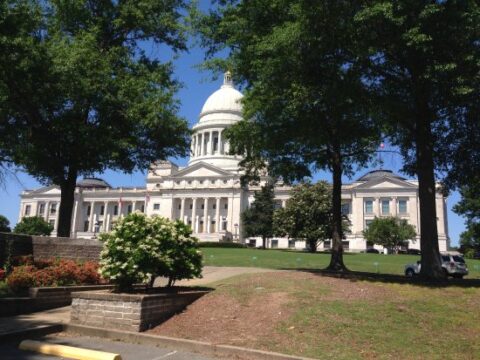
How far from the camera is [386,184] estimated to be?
107 meters

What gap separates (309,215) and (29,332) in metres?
59.7

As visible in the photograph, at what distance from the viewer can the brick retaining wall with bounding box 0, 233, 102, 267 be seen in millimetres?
15510

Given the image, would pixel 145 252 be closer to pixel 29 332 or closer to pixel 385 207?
pixel 29 332

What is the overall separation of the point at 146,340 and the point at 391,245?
79.6 m

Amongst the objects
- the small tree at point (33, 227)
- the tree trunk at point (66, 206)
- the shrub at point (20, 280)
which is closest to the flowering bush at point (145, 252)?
the shrub at point (20, 280)

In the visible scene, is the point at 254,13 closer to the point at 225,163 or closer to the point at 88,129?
the point at 88,129

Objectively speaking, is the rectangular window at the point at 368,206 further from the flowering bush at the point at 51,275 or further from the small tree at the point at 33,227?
the flowering bush at the point at 51,275

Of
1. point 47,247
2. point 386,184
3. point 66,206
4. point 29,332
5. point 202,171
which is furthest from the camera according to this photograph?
point 202,171

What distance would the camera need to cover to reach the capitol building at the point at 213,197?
10519 centimetres

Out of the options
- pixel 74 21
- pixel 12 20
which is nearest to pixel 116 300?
pixel 12 20

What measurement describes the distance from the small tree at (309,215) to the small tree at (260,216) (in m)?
12.3

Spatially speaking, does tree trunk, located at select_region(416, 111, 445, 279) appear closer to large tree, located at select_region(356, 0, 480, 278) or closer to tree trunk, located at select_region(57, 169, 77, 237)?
large tree, located at select_region(356, 0, 480, 278)

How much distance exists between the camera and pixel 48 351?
7.80 metres

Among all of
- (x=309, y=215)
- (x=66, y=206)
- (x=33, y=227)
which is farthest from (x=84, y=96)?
(x=33, y=227)
